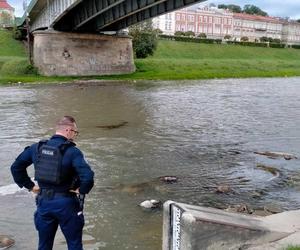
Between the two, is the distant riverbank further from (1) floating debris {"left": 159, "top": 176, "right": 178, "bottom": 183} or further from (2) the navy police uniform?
(2) the navy police uniform

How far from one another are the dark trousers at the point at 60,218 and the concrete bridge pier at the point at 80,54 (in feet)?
148

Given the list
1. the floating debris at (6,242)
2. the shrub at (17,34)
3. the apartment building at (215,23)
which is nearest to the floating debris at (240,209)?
the floating debris at (6,242)

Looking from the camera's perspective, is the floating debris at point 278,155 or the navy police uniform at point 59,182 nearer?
the navy police uniform at point 59,182

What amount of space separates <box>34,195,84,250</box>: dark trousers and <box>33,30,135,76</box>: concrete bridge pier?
4523 centimetres

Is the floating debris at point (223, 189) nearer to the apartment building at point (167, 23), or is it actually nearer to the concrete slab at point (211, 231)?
the concrete slab at point (211, 231)

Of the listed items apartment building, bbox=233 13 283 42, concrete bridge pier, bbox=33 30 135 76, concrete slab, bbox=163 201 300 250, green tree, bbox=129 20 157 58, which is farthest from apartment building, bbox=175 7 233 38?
concrete slab, bbox=163 201 300 250

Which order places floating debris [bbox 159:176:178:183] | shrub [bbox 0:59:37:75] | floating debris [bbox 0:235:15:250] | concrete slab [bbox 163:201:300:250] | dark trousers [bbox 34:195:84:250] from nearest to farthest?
dark trousers [bbox 34:195:84:250], concrete slab [bbox 163:201:300:250], floating debris [bbox 0:235:15:250], floating debris [bbox 159:176:178:183], shrub [bbox 0:59:37:75]

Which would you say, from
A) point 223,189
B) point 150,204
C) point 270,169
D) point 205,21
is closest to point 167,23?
point 205,21

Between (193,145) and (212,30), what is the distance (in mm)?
164706

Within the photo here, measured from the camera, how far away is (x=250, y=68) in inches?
2633

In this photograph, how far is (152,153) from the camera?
1513 cm

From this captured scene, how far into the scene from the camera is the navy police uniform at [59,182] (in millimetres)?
5715

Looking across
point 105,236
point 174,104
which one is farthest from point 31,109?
point 105,236

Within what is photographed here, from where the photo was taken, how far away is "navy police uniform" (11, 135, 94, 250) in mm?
5715
